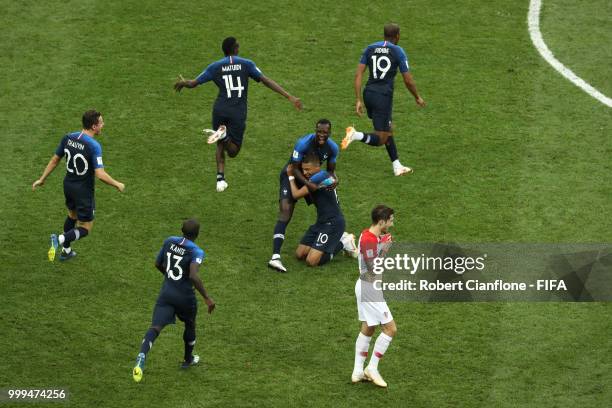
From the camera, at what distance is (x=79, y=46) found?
24891 millimetres

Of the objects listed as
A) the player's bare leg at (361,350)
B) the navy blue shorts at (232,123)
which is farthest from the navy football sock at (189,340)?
the navy blue shorts at (232,123)

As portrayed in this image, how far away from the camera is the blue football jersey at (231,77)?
809 inches

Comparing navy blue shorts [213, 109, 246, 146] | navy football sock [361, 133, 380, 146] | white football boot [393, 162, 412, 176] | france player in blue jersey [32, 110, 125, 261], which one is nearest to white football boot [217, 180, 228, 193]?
navy blue shorts [213, 109, 246, 146]

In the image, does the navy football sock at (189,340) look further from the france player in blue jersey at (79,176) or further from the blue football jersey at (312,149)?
the blue football jersey at (312,149)

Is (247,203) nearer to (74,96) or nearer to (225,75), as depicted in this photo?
(225,75)

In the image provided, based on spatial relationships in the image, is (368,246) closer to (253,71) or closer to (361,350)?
(361,350)

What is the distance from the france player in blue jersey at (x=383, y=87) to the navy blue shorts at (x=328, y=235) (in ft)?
7.88

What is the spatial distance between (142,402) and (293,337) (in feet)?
8.47

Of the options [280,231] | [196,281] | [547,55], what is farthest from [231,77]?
[547,55]

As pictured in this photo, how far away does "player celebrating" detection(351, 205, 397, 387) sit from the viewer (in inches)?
614

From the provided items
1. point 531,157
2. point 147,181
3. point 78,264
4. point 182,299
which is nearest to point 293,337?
point 182,299

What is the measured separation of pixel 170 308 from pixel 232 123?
5834mm

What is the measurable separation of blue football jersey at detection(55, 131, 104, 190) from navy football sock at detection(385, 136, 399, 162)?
5443 mm

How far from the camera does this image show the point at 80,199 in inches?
730
